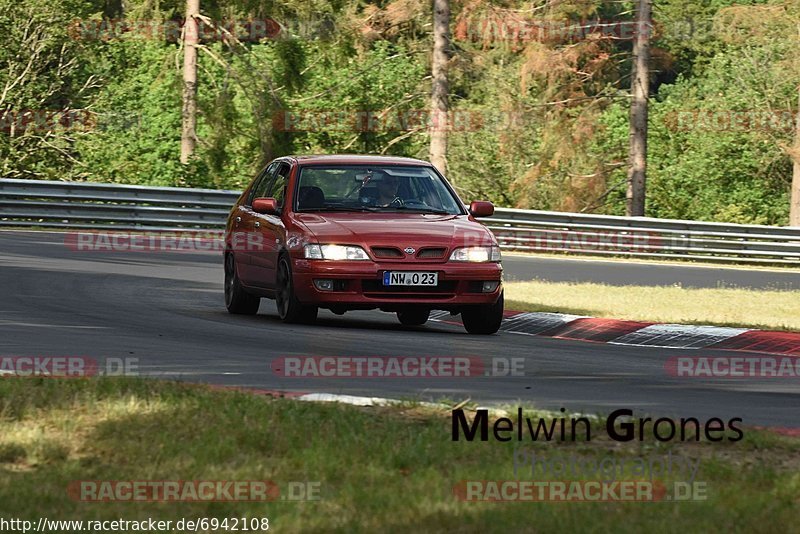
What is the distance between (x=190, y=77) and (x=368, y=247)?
85.4 feet

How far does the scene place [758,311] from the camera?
60.6 ft

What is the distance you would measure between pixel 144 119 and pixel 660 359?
36940 mm

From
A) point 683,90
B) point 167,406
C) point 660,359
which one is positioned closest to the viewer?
point 167,406

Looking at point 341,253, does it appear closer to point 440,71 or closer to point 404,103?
point 440,71

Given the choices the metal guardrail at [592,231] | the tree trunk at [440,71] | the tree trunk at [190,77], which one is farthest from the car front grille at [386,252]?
the tree trunk at [190,77]

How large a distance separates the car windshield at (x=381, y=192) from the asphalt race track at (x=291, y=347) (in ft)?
3.78

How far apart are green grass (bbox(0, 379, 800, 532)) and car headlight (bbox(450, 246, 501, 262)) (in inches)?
218

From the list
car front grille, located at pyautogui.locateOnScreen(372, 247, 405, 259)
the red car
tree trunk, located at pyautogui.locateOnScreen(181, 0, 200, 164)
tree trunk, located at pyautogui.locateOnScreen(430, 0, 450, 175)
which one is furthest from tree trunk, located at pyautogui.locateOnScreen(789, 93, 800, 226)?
car front grille, located at pyautogui.locateOnScreen(372, 247, 405, 259)

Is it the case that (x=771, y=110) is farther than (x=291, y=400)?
Yes

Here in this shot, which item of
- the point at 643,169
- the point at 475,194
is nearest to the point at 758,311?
the point at 643,169

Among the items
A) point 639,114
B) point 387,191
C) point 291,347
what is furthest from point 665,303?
point 639,114

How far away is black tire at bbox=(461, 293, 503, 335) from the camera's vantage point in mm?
14328

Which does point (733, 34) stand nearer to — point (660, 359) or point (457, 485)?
point (660, 359)

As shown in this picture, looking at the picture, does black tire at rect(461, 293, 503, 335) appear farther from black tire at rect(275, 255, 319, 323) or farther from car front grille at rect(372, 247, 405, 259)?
black tire at rect(275, 255, 319, 323)
